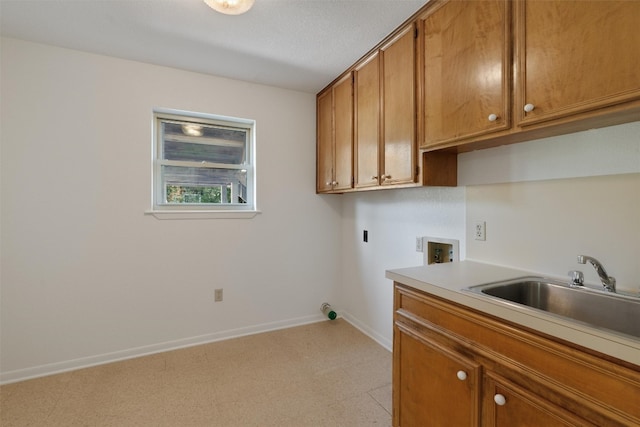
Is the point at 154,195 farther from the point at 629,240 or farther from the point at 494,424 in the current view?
the point at 629,240

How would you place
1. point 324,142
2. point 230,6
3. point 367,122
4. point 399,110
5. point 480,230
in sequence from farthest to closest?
1. point 324,142
2. point 367,122
3. point 399,110
4. point 480,230
5. point 230,6

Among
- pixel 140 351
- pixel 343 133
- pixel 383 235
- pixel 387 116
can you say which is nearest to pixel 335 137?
pixel 343 133

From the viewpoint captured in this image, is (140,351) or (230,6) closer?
(230,6)

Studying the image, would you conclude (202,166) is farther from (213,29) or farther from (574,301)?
(574,301)

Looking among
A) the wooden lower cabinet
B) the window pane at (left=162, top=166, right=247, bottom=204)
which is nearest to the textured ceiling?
the window pane at (left=162, top=166, right=247, bottom=204)

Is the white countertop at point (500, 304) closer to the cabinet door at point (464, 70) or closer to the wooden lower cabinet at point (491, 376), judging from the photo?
the wooden lower cabinet at point (491, 376)

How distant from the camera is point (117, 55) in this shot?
227cm

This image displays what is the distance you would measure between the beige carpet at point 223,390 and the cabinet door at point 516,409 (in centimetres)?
80

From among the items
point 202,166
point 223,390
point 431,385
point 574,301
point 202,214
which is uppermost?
point 202,166

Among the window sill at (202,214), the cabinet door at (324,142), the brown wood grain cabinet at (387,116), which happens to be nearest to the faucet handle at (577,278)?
the brown wood grain cabinet at (387,116)

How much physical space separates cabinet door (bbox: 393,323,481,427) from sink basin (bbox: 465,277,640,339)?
33 cm

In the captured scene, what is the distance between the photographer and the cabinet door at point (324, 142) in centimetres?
275

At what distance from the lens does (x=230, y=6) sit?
5.31ft

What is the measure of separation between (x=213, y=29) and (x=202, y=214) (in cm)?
145
